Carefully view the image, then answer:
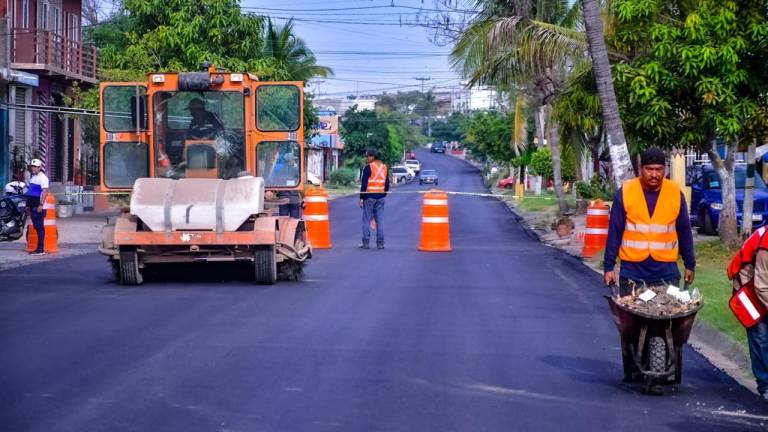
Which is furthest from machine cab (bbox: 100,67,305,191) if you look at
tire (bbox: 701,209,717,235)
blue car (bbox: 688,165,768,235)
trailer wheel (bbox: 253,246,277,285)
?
tire (bbox: 701,209,717,235)

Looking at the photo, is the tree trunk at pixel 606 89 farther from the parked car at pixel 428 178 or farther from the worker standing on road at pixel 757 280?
the parked car at pixel 428 178

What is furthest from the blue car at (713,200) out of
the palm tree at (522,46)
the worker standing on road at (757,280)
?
the worker standing on road at (757,280)

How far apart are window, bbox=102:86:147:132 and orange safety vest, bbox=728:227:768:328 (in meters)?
10.00

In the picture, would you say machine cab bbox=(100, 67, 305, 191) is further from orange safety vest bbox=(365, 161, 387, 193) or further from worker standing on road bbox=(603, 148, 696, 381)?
worker standing on road bbox=(603, 148, 696, 381)

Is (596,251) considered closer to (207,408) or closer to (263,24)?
(207,408)

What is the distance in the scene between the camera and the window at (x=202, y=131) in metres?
16.4

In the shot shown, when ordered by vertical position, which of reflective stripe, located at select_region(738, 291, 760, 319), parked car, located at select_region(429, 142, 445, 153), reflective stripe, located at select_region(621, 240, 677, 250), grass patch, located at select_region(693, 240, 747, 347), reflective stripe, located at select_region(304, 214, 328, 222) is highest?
parked car, located at select_region(429, 142, 445, 153)

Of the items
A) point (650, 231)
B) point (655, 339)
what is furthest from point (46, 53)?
point (655, 339)

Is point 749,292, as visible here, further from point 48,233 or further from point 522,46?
point 522,46

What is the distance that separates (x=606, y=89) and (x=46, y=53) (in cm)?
2233

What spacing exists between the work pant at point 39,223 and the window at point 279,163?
18.6 ft

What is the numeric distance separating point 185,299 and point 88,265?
17.6ft

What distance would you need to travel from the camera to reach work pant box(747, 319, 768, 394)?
8172mm

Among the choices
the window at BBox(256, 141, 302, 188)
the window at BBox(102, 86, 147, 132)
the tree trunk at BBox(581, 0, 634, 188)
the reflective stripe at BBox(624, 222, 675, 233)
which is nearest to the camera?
the reflective stripe at BBox(624, 222, 675, 233)
